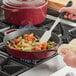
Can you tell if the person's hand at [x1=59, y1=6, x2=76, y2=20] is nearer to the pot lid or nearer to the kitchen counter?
the pot lid

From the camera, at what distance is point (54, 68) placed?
108 centimetres

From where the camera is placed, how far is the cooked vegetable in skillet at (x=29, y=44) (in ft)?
3.71

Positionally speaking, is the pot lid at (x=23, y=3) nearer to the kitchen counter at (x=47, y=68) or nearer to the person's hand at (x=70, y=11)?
the person's hand at (x=70, y=11)

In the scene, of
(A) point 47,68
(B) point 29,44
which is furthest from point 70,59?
(B) point 29,44

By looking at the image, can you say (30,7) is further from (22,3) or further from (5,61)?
(5,61)

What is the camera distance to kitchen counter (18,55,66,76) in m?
1.04

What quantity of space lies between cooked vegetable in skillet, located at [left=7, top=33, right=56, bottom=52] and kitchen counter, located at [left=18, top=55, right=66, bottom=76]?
6 centimetres

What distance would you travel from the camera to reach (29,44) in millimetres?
1174

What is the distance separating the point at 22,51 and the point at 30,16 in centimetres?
37

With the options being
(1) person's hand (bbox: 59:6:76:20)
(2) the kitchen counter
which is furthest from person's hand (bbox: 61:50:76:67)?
(1) person's hand (bbox: 59:6:76:20)

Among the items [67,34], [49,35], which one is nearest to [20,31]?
[49,35]

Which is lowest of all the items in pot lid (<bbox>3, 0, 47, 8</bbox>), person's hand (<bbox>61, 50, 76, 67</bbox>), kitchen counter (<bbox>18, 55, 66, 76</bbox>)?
kitchen counter (<bbox>18, 55, 66, 76</bbox>)

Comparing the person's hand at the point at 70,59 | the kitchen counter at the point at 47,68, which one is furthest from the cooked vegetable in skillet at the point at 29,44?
the person's hand at the point at 70,59

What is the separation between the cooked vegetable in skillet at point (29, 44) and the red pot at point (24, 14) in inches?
6.6
